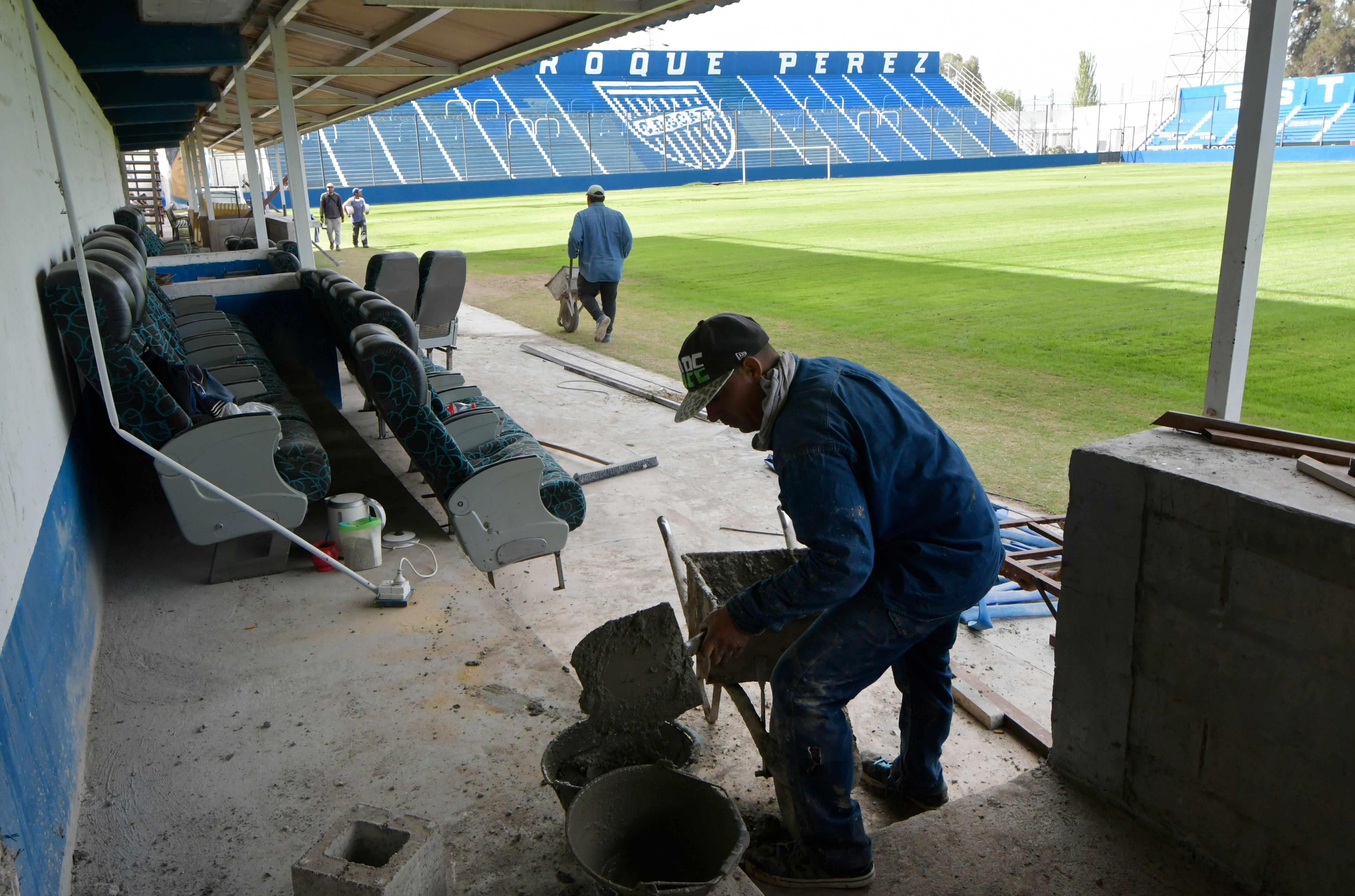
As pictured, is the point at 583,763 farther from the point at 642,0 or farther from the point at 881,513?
the point at 642,0

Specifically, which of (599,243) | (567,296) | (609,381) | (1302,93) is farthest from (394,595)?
(1302,93)

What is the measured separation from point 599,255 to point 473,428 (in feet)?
22.2

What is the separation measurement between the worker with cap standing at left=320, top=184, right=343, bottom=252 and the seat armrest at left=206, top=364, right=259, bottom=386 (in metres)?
19.6

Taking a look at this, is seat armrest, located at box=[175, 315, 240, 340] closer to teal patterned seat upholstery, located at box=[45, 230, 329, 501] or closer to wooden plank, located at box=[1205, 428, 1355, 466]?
teal patterned seat upholstery, located at box=[45, 230, 329, 501]

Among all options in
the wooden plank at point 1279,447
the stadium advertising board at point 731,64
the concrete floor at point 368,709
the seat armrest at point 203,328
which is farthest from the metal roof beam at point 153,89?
the stadium advertising board at point 731,64

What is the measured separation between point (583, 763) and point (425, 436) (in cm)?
191

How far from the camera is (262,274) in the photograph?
10625mm

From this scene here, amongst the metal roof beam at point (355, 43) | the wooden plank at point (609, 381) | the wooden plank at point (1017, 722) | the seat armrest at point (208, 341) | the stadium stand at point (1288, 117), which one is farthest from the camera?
the stadium stand at point (1288, 117)

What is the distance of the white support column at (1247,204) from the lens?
2.67 metres

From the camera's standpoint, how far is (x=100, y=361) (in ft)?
13.0

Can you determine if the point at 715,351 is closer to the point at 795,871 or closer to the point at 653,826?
the point at 653,826

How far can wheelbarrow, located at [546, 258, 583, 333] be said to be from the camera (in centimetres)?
1233

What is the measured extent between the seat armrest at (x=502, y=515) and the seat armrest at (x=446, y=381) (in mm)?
1682

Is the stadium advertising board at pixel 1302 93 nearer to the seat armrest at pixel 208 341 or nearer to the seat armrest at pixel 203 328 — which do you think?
the seat armrest at pixel 203 328
